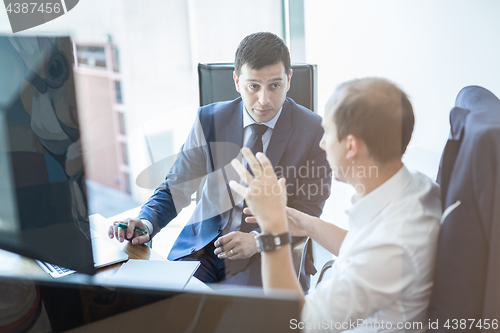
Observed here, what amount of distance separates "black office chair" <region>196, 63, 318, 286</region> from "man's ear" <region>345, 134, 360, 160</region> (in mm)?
479

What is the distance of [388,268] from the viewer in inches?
23.6

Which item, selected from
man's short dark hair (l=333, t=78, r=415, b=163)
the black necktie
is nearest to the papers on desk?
the black necktie

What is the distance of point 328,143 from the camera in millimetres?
711

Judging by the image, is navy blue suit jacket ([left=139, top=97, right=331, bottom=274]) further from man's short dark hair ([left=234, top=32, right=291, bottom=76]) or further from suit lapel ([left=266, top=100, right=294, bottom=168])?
man's short dark hair ([left=234, top=32, right=291, bottom=76])

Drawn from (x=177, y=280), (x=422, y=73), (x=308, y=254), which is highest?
(x=422, y=73)

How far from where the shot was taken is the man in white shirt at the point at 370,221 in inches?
24.0

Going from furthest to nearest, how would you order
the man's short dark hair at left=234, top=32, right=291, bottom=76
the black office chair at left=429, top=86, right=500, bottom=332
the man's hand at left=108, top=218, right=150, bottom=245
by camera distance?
the man's short dark hair at left=234, top=32, right=291, bottom=76
the man's hand at left=108, top=218, right=150, bottom=245
the black office chair at left=429, top=86, right=500, bottom=332

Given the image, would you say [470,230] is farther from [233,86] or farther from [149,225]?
[233,86]

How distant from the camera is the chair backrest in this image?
4.34 ft

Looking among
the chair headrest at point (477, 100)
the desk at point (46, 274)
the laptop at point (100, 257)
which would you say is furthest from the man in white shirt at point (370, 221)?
the laptop at point (100, 257)

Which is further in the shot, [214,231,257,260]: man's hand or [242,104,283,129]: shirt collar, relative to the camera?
[242,104,283,129]: shirt collar

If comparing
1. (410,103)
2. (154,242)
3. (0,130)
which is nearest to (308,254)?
(154,242)

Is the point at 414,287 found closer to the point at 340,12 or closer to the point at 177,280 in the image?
the point at 177,280

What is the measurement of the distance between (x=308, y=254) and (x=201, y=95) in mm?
749
